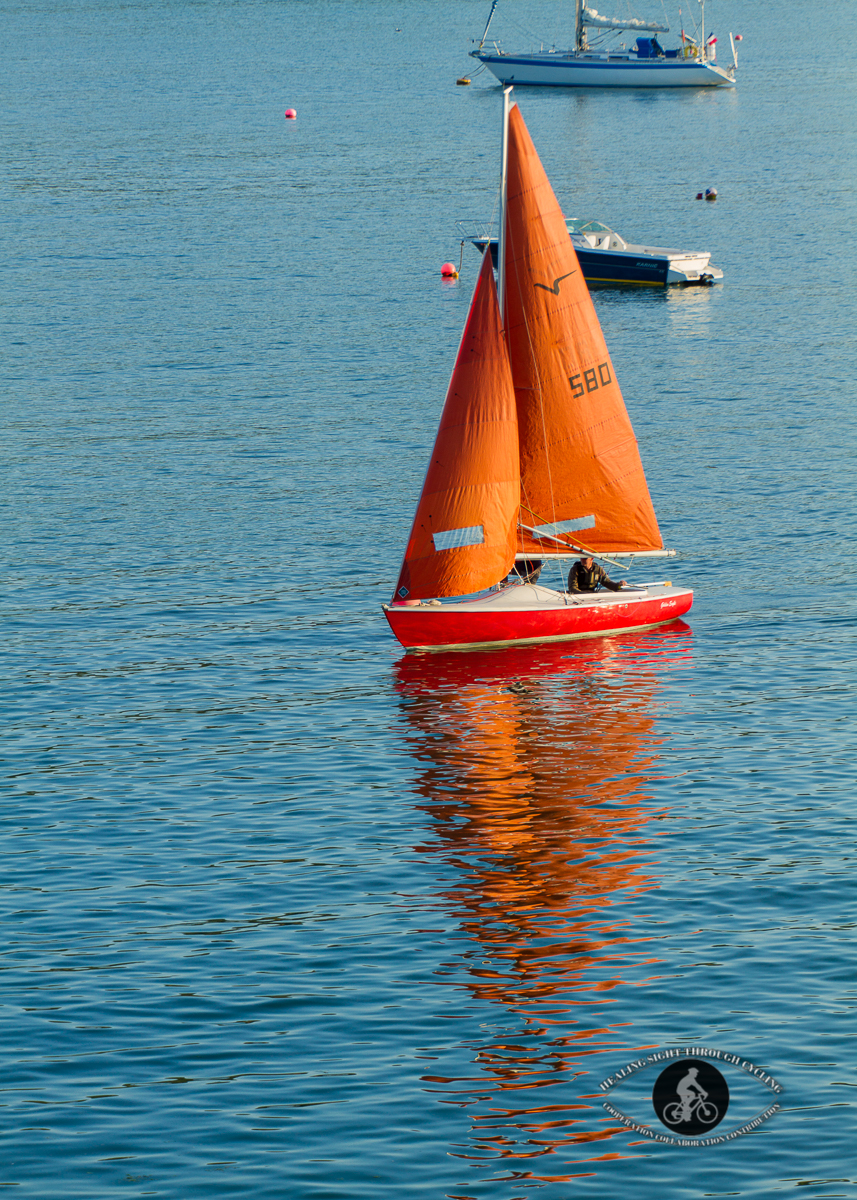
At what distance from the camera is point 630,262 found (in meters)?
103

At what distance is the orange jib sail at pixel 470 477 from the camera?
45719 millimetres

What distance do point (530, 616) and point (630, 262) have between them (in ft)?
201

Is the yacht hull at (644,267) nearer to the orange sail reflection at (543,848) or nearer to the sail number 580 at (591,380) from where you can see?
the sail number 580 at (591,380)

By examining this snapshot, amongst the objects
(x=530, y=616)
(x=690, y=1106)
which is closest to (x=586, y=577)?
(x=530, y=616)

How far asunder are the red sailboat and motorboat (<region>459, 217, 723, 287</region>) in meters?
55.6

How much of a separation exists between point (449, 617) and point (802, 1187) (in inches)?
975

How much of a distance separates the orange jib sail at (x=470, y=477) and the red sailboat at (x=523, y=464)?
0.04 meters

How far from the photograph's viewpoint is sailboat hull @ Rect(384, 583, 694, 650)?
46469mm

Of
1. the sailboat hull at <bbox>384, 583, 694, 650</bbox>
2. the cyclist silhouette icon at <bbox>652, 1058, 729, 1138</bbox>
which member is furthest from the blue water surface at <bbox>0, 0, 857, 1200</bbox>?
the sailboat hull at <bbox>384, 583, 694, 650</bbox>

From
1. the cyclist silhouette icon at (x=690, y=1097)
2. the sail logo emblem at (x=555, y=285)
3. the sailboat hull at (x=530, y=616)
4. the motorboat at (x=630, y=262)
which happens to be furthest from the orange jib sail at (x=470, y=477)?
the motorboat at (x=630, y=262)

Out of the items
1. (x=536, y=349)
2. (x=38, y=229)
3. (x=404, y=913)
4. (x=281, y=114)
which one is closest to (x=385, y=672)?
(x=536, y=349)

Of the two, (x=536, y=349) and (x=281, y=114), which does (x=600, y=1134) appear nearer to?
(x=536, y=349)

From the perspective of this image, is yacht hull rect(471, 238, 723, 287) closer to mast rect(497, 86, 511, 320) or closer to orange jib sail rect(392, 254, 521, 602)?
mast rect(497, 86, 511, 320)

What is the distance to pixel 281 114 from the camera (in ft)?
598
